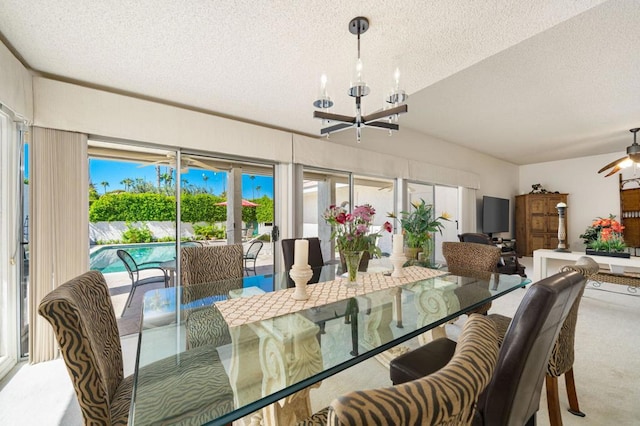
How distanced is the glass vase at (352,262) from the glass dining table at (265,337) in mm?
74

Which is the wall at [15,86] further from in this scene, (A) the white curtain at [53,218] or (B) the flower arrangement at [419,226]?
(B) the flower arrangement at [419,226]

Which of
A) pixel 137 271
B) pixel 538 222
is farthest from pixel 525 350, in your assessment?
pixel 538 222

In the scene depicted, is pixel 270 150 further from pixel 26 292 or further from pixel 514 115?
pixel 514 115

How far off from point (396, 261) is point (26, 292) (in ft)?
10.1

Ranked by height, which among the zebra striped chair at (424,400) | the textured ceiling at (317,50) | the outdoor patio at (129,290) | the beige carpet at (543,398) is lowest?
the beige carpet at (543,398)

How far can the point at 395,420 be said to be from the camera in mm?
377

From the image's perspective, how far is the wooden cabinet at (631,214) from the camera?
619 centimetres

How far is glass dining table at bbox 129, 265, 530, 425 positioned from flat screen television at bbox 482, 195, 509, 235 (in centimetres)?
514

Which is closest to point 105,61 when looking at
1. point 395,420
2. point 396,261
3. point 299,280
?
point 299,280

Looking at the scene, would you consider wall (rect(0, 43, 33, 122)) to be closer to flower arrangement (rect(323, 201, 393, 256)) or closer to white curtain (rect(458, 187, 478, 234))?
flower arrangement (rect(323, 201, 393, 256))

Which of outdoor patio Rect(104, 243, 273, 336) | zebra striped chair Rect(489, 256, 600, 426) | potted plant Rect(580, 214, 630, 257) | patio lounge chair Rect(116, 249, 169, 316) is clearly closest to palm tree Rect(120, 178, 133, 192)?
patio lounge chair Rect(116, 249, 169, 316)

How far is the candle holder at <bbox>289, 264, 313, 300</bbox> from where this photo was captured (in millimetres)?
1525

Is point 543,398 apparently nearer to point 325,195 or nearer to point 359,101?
point 359,101

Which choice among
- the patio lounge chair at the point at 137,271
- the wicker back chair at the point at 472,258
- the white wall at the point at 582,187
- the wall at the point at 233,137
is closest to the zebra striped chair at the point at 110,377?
the wall at the point at 233,137
